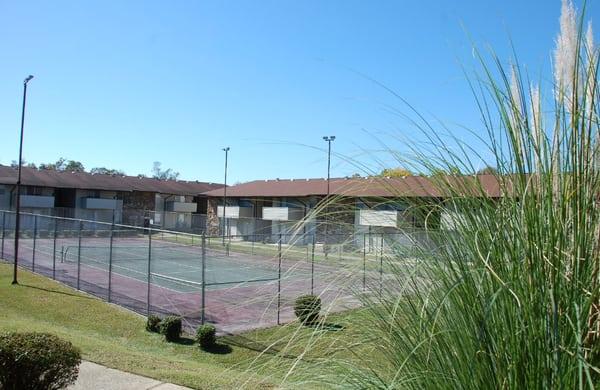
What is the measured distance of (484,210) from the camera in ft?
6.13

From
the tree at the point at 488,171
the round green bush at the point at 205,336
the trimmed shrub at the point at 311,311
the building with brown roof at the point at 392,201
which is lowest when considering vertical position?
the round green bush at the point at 205,336

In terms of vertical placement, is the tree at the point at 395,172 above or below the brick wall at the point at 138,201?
below

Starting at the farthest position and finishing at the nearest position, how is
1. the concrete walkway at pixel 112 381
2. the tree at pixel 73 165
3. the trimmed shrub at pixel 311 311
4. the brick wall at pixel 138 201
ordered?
1. the tree at pixel 73 165
2. the brick wall at pixel 138 201
3. the concrete walkway at pixel 112 381
4. the trimmed shrub at pixel 311 311

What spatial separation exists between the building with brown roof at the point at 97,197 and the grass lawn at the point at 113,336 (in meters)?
26.8

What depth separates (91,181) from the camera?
55.1m

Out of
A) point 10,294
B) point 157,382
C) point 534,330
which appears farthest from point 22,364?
point 10,294

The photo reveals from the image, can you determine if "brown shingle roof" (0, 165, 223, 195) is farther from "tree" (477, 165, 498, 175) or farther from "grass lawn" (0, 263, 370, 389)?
"tree" (477, 165, 498, 175)

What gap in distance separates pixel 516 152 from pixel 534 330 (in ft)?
1.99

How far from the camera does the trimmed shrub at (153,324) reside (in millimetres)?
13109

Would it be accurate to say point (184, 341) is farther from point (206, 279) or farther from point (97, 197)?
point (97, 197)

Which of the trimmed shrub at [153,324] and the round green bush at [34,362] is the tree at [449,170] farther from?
the trimmed shrub at [153,324]

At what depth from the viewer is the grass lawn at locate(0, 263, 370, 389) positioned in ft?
22.0

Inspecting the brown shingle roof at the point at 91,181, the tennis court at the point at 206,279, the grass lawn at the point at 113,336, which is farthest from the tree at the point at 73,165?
the grass lawn at the point at 113,336

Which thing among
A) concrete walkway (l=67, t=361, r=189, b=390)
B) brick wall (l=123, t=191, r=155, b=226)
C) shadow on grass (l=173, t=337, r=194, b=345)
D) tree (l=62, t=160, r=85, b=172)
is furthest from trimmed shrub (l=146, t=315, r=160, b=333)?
tree (l=62, t=160, r=85, b=172)
